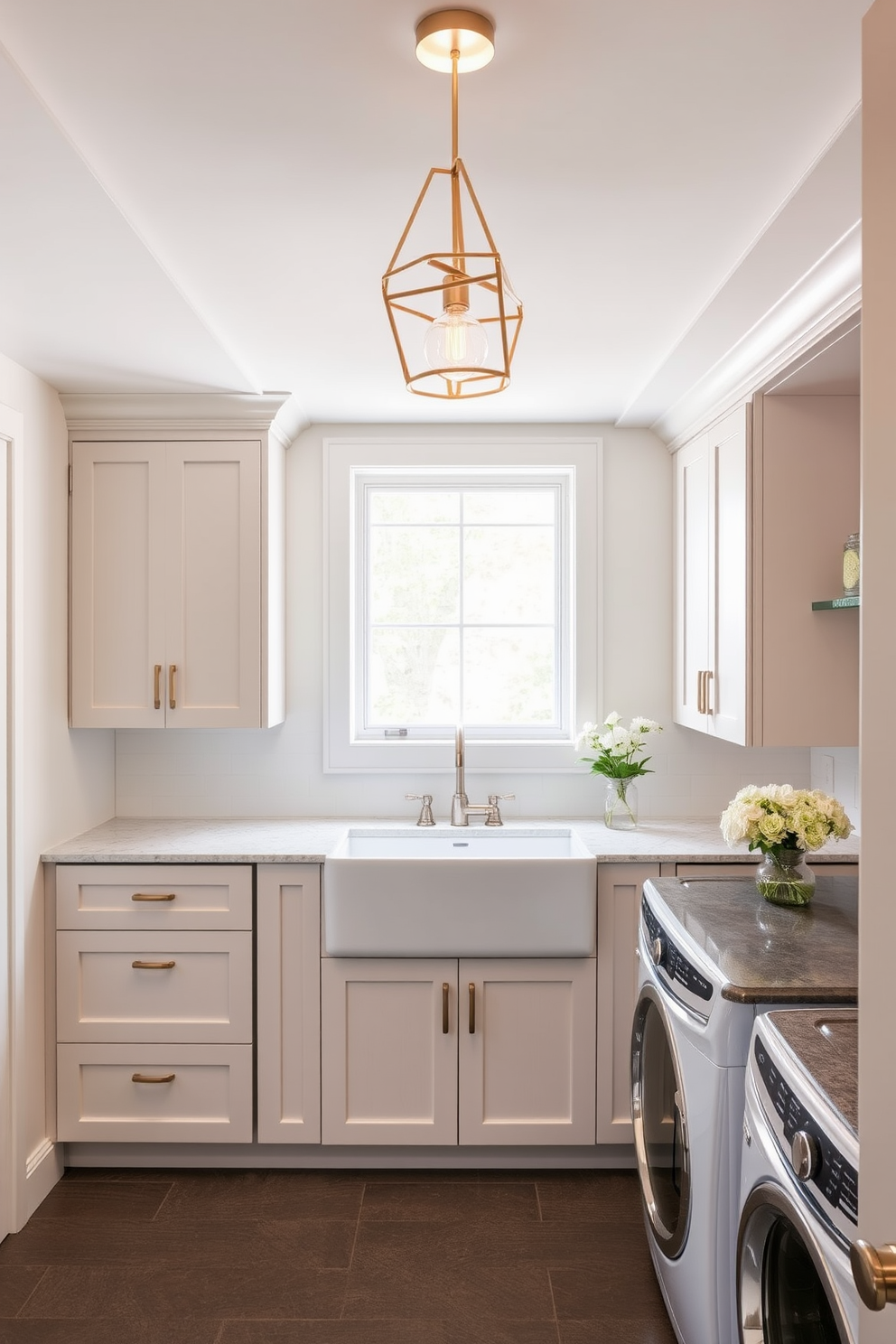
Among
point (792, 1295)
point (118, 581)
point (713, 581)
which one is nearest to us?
point (792, 1295)

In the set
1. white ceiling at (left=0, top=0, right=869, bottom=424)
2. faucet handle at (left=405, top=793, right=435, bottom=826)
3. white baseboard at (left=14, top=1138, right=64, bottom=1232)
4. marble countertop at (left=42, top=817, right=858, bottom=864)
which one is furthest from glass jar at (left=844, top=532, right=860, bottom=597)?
white baseboard at (left=14, top=1138, right=64, bottom=1232)

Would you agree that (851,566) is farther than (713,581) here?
No

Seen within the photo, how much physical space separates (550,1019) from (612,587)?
4.85 feet

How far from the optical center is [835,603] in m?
2.35

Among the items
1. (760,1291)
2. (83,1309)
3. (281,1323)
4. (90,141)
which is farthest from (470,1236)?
(90,141)

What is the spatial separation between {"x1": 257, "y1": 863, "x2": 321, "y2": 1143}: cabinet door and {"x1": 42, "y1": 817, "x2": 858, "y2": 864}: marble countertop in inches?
3.2

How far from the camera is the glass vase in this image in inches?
84.8

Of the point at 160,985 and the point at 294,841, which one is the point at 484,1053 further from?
the point at 160,985

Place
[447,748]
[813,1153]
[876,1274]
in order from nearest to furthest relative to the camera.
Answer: [876,1274] → [813,1153] → [447,748]

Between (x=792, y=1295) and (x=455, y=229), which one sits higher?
(x=455, y=229)

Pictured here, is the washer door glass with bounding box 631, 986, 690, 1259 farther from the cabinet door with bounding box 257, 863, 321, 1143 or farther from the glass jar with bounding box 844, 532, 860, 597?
the glass jar with bounding box 844, 532, 860, 597

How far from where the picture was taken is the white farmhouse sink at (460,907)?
2.63 metres

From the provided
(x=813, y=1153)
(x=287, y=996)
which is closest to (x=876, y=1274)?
(x=813, y=1153)

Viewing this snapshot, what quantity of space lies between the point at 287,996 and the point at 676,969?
1.27 m
